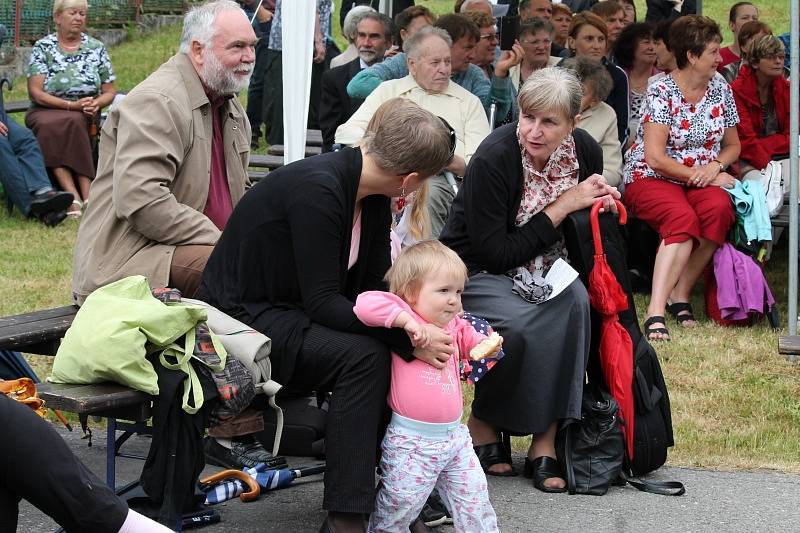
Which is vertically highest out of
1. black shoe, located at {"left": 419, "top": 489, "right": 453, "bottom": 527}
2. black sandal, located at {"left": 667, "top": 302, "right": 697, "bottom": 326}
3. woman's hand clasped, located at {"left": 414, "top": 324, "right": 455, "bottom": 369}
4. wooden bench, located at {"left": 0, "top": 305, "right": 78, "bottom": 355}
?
woman's hand clasped, located at {"left": 414, "top": 324, "right": 455, "bottom": 369}

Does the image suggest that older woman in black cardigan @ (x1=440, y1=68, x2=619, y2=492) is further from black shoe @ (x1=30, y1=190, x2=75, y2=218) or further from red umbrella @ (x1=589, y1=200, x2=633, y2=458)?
black shoe @ (x1=30, y1=190, x2=75, y2=218)

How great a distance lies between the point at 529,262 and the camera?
4.58 m

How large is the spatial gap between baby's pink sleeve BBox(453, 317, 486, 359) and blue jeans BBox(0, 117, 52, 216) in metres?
5.89

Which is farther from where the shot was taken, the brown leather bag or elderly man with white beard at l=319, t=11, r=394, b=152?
elderly man with white beard at l=319, t=11, r=394, b=152

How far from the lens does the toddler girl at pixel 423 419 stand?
3.59 m

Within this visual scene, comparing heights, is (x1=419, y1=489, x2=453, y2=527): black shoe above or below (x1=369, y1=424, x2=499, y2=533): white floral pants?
below

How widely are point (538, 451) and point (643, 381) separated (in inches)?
18.2

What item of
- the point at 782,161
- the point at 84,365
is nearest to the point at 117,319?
the point at 84,365

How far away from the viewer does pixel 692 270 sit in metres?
6.96

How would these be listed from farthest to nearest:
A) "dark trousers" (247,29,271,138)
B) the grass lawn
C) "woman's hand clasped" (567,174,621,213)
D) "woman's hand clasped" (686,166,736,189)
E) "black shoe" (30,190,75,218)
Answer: "dark trousers" (247,29,271,138)
"black shoe" (30,190,75,218)
"woman's hand clasped" (686,166,736,189)
the grass lawn
"woman's hand clasped" (567,174,621,213)

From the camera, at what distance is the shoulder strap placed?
4.34 meters

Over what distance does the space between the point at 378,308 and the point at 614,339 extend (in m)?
1.18

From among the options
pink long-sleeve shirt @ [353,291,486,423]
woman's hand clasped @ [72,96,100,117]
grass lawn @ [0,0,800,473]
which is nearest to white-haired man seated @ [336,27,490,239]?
grass lawn @ [0,0,800,473]

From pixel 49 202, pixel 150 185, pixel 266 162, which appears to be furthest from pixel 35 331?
pixel 49 202
